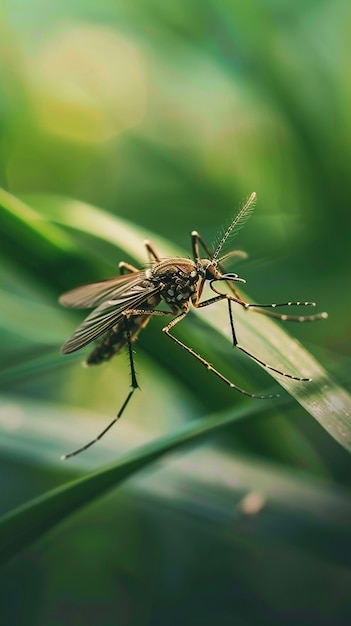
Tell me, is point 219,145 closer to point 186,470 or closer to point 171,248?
point 171,248

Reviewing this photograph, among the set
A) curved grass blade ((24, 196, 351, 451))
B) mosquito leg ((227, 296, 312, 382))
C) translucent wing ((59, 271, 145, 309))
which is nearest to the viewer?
curved grass blade ((24, 196, 351, 451))

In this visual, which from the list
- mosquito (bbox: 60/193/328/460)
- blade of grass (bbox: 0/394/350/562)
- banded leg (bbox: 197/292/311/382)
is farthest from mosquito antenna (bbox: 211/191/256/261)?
blade of grass (bbox: 0/394/350/562)

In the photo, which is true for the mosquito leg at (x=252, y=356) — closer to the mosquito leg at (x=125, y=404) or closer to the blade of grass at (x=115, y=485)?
the blade of grass at (x=115, y=485)

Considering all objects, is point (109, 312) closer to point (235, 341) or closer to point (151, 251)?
point (151, 251)

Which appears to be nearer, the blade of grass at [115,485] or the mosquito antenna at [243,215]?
the blade of grass at [115,485]

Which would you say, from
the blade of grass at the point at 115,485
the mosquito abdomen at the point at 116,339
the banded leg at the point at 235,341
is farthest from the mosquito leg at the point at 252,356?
the mosquito abdomen at the point at 116,339

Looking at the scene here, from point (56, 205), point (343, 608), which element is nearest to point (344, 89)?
point (56, 205)

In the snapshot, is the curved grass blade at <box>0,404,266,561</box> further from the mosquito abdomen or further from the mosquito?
the mosquito abdomen
